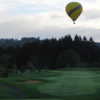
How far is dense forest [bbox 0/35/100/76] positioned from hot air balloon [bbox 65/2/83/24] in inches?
853

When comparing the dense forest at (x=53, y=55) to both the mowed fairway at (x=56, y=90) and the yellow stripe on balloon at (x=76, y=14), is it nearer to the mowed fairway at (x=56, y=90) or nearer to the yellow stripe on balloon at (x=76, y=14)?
the yellow stripe on balloon at (x=76, y=14)

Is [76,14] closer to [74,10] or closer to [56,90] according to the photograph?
[74,10]

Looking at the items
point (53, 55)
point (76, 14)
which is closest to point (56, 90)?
point (76, 14)

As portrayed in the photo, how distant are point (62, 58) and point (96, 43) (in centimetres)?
1794

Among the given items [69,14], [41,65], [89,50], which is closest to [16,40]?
[89,50]

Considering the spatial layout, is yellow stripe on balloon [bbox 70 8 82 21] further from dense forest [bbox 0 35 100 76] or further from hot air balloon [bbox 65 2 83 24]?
dense forest [bbox 0 35 100 76]

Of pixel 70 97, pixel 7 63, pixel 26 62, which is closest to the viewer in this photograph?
pixel 70 97

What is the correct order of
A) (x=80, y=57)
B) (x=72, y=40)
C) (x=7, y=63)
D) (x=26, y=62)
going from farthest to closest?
(x=72, y=40) → (x=80, y=57) → (x=26, y=62) → (x=7, y=63)

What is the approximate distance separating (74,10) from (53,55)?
34.6 m

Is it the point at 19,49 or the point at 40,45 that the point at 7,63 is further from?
the point at 40,45

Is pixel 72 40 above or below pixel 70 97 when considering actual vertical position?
above

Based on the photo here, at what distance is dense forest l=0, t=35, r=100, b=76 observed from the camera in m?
68.6

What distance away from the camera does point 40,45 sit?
81.8 meters

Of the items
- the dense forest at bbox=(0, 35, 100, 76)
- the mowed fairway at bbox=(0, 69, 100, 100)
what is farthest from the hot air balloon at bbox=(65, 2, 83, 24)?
the dense forest at bbox=(0, 35, 100, 76)
